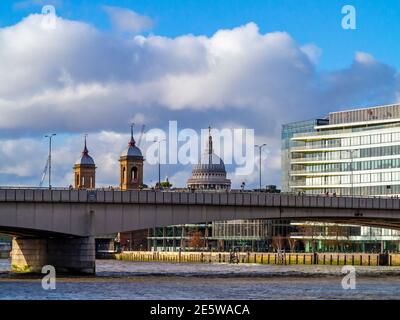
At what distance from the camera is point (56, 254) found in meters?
114

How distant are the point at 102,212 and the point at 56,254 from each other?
8100mm

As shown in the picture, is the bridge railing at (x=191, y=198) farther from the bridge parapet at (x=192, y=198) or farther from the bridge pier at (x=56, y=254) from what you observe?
the bridge pier at (x=56, y=254)

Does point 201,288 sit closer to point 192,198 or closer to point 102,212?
point 102,212

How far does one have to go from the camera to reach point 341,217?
125188 millimetres

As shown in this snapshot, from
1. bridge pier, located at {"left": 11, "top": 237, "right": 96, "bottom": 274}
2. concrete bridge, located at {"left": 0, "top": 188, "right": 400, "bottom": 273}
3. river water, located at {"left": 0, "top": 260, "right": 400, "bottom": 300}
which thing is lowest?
river water, located at {"left": 0, "top": 260, "right": 400, "bottom": 300}

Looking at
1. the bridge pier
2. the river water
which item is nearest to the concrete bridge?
the bridge pier

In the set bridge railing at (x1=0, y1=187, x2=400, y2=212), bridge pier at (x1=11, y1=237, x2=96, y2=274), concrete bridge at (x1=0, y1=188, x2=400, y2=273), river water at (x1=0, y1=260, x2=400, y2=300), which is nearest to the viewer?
river water at (x1=0, y1=260, x2=400, y2=300)

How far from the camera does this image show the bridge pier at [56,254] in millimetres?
109375

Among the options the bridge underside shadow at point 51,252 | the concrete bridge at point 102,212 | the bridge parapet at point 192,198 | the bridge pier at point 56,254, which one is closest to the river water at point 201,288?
the bridge pier at point 56,254

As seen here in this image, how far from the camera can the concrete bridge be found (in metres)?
107

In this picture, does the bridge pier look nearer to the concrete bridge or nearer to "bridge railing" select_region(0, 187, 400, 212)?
the concrete bridge

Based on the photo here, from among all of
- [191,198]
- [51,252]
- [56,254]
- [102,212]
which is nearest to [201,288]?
[102,212]

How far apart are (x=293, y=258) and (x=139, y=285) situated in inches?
3561
